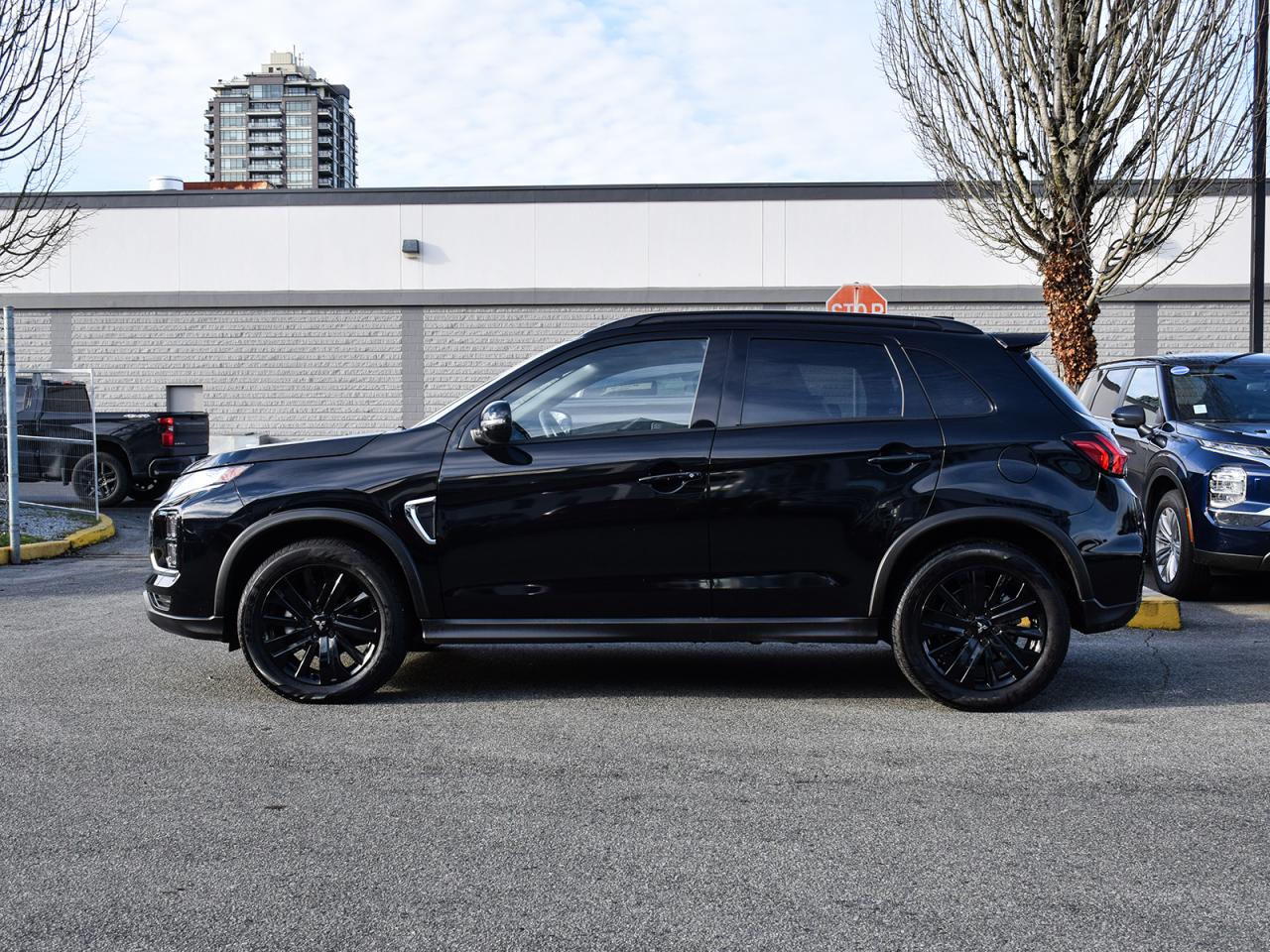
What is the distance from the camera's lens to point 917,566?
5574 millimetres

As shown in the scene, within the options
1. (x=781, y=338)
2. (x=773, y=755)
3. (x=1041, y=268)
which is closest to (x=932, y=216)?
(x=1041, y=268)

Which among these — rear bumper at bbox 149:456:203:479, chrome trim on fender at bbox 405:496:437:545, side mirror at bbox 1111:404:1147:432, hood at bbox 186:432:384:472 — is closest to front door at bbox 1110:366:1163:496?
side mirror at bbox 1111:404:1147:432

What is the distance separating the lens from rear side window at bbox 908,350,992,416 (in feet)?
18.5

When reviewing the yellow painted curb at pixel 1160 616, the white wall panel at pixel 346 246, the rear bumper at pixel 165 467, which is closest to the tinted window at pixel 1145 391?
the yellow painted curb at pixel 1160 616

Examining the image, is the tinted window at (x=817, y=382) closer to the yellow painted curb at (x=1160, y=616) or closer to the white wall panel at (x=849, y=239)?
the yellow painted curb at (x=1160, y=616)

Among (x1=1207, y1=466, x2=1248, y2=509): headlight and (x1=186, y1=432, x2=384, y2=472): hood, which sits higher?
(x1=186, y1=432, x2=384, y2=472): hood

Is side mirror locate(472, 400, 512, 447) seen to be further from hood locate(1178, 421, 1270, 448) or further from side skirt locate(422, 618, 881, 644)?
hood locate(1178, 421, 1270, 448)

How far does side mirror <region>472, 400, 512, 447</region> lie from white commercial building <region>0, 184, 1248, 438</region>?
16.9 meters

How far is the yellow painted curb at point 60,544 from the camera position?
11.8 m

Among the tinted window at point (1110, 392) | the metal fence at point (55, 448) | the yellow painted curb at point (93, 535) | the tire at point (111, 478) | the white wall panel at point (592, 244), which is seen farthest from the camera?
the white wall panel at point (592, 244)

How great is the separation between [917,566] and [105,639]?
4843 mm

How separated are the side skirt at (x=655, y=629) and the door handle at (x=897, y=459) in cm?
72

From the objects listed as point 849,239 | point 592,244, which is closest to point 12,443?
point 592,244

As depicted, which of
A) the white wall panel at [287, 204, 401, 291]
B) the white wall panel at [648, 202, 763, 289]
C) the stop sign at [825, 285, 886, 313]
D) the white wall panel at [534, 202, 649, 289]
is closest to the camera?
the stop sign at [825, 285, 886, 313]
